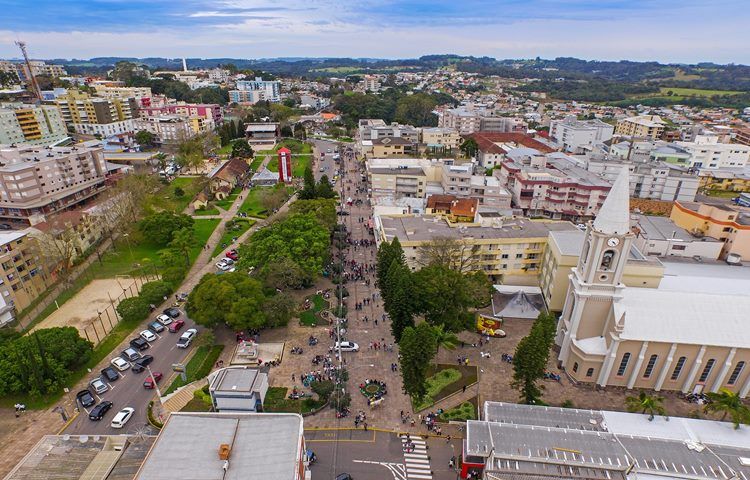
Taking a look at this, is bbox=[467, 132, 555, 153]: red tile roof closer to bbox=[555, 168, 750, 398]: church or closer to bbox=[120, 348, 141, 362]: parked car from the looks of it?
bbox=[555, 168, 750, 398]: church

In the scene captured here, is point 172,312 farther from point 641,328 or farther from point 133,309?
point 641,328

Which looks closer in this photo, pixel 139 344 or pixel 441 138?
pixel 139 344

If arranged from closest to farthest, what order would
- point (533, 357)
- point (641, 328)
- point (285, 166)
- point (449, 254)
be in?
point (533, 357)
point (641, 328)
point (449, 254)
point (285, 166)

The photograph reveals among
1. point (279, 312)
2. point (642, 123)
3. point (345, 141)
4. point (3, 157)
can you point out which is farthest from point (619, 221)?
point (642, 123)

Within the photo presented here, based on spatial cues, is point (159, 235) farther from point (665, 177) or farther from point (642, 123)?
point (642, 123)

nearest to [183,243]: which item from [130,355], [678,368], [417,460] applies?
[130,355]

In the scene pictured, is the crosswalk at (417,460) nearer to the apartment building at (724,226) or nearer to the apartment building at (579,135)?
the apartment building at (724,226)

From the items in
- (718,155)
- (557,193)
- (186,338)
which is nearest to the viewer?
(186,338)
